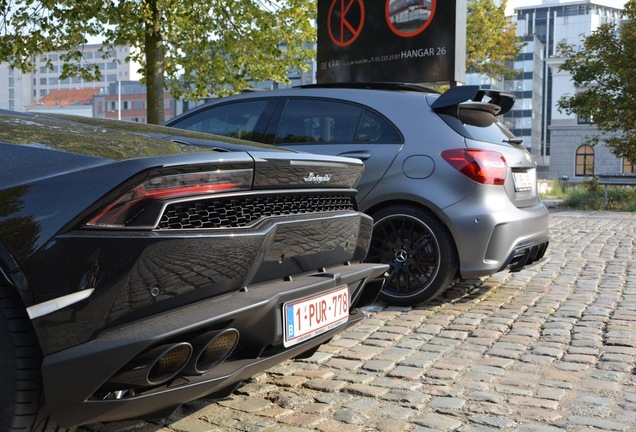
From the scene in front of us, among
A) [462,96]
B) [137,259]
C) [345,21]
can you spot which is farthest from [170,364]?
[345,21]

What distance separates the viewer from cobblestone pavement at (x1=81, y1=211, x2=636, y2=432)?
3.52m

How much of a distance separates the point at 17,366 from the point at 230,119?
14.4 ft

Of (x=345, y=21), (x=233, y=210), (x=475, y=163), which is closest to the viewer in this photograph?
(x=233, y=210)

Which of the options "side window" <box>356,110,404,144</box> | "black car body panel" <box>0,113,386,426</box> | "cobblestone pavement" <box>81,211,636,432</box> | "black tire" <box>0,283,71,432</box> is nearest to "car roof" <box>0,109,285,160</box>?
"black car body panel" <box>0,113,386,426</box>

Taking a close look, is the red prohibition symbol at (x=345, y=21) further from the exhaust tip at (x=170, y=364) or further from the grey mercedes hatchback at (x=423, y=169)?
the exhaust tip at (x=170, y=364)

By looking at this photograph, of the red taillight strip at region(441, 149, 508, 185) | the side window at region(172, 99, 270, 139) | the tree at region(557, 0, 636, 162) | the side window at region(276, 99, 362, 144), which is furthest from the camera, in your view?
the tree at region(557, 0, 636, 162)

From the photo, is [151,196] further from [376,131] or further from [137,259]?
[376,131]

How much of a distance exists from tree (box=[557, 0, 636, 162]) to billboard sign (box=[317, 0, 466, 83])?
52.5ft

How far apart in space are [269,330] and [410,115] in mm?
3473

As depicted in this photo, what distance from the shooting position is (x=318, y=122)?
641cm

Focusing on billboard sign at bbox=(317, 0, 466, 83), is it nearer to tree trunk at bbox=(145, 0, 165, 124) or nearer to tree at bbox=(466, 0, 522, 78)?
tree trunk at bbox=(145, 0, 165, 124)

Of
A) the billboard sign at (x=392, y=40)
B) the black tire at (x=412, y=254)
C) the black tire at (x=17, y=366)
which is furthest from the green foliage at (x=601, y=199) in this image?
the black tire at (x=17, y=366)

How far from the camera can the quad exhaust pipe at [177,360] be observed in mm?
2537

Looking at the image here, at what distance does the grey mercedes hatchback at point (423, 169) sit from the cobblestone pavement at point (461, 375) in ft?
1.25
